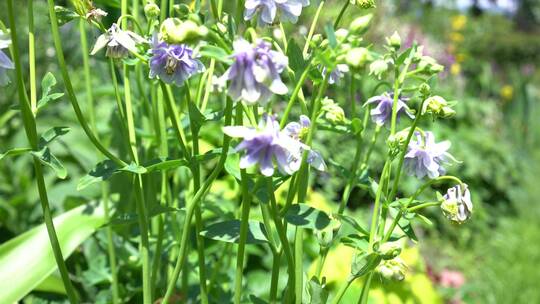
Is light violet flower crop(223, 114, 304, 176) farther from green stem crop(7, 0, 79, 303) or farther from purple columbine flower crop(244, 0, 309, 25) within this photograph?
green stem crop(7, 0, 79, 303)

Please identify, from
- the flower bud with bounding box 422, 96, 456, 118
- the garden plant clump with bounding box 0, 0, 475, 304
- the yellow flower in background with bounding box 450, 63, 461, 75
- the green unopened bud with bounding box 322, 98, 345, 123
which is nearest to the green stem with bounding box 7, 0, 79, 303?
the garden plant clump with bounding box 0, 0, 475, 304

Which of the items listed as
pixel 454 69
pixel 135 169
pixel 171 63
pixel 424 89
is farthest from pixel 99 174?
pixel 454 69

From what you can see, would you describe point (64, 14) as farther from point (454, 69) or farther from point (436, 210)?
point (454, 69)

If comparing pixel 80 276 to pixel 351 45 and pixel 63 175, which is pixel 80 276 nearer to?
pixel 63 175

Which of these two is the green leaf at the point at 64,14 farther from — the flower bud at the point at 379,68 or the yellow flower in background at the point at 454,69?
the yellow flower in background at the point at 454,69

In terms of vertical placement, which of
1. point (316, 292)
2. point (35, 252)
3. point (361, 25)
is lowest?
point (35, 252)

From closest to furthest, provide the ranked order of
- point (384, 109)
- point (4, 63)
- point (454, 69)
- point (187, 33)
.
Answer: point (187, 33) < point (4, 63) < point (384, 109) < point (454, 69)

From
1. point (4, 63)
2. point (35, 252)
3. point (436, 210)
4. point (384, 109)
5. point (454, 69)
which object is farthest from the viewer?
point (454, 69)

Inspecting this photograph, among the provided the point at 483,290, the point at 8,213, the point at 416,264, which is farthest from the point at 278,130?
the point at 483,290
